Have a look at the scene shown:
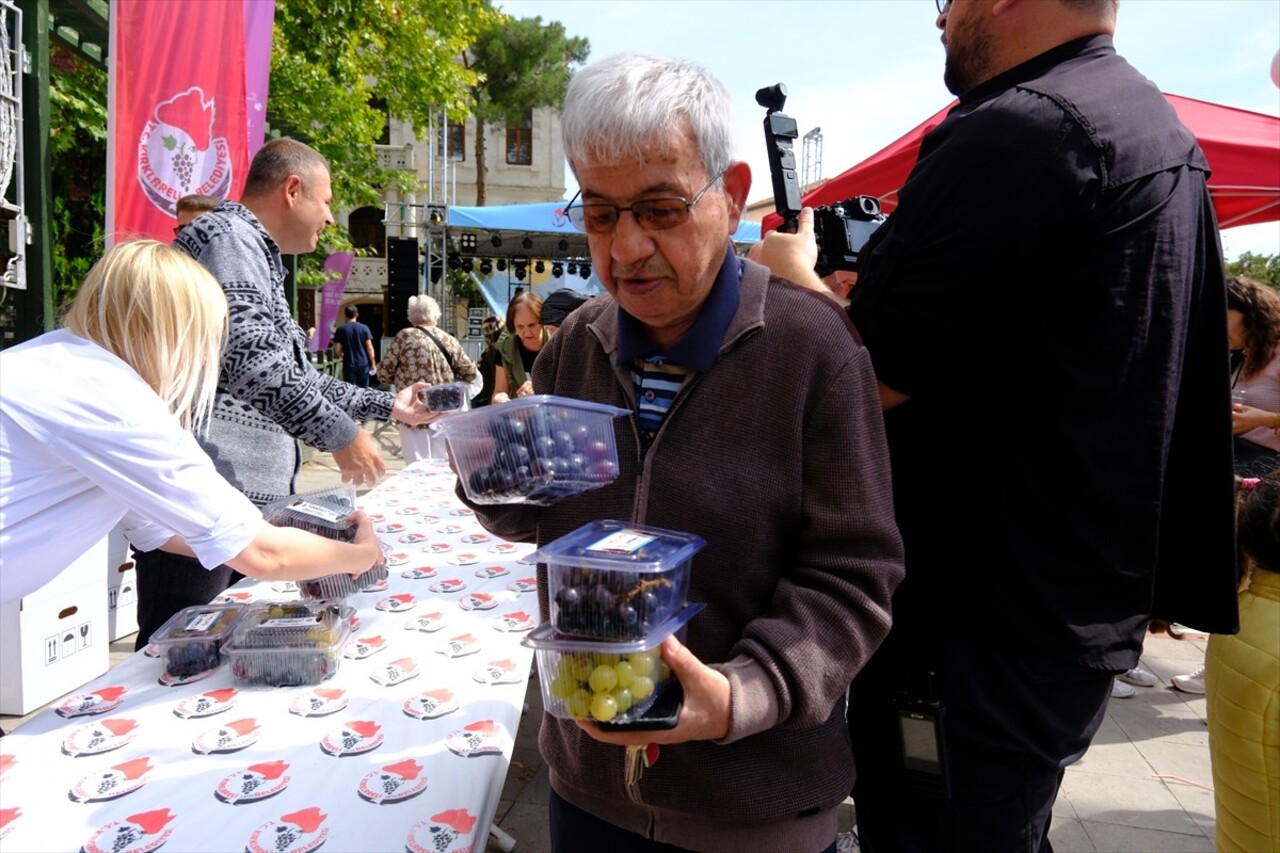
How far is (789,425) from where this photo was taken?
3.35 feet

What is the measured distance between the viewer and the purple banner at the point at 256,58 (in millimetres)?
5566

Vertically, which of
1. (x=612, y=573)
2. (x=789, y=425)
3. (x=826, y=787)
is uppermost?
(x=789, y=425)

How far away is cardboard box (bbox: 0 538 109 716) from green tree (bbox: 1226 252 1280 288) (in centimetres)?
2636

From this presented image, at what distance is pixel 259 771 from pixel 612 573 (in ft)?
3.51

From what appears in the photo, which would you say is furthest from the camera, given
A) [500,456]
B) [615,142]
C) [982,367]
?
[982,367]

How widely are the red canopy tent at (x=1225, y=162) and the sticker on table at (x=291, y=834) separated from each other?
2905 millimetres

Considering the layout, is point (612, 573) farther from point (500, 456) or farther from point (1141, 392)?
point (1141, 392)

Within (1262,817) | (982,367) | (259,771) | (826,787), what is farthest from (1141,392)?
(259,771)

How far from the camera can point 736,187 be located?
43.5 inches

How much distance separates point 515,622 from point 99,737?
3.42 ft

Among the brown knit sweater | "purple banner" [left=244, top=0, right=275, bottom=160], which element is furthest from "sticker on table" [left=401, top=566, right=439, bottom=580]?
"purple banner" [left=244, top=0, right=275, bottom=160]

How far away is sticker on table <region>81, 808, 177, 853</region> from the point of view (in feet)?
4.22

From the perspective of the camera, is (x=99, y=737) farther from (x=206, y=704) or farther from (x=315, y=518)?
(x=315, y=518)

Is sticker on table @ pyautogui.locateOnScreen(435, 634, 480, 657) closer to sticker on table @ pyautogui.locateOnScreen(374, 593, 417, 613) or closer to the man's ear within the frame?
sticker on table @ pyautogui.locateOnScreen(374, 593, 417, 613)
